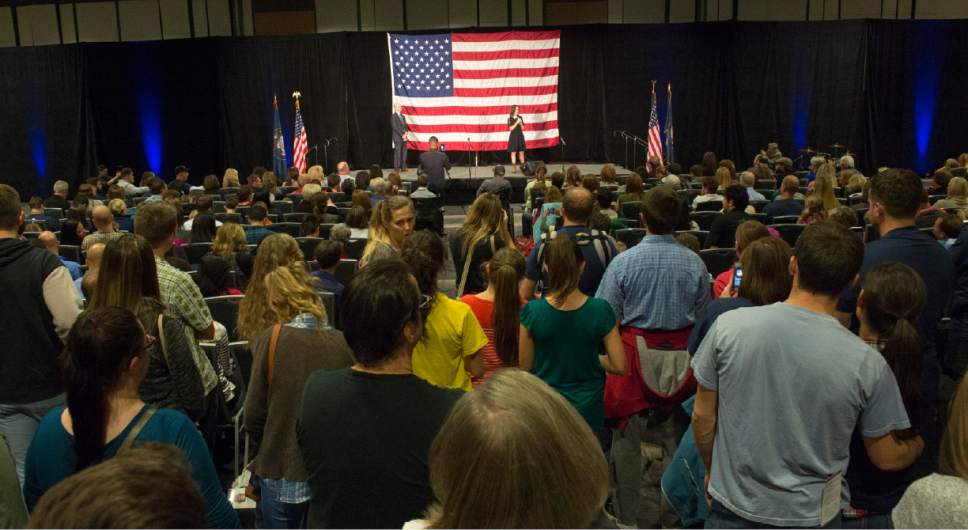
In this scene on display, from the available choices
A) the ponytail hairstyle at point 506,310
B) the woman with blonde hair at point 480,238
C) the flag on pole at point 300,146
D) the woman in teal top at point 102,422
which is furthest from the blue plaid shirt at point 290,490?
the flag on pole at point 300,146

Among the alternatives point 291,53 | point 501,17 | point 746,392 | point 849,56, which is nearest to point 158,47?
point 291,53

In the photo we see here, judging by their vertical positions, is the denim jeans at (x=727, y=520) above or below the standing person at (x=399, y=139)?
below

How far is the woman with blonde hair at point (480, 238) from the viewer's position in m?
5.26

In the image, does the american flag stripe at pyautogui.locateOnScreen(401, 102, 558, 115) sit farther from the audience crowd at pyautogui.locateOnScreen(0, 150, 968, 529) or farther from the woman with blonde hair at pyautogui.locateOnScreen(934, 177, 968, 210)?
the audience crowd at pyautogui.locateOnScreen(0, 150, 968, 529)

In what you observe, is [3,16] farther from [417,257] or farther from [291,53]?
[417,257]

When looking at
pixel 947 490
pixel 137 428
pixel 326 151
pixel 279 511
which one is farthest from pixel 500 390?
pixel 326 151

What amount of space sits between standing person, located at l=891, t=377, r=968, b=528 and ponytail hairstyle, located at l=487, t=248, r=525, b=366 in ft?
6.41

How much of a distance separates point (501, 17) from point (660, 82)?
12.3 feet

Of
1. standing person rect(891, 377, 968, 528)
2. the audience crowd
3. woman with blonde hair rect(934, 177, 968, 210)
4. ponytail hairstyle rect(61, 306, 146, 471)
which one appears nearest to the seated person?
the audience crowd

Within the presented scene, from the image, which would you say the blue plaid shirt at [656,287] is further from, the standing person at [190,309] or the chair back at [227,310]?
the chair back at [227,310]

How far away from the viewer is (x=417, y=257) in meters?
3.19

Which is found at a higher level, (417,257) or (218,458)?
(417,257)

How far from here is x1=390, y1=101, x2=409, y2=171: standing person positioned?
17125mm

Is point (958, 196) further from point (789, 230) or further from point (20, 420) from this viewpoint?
point (20, 420)
